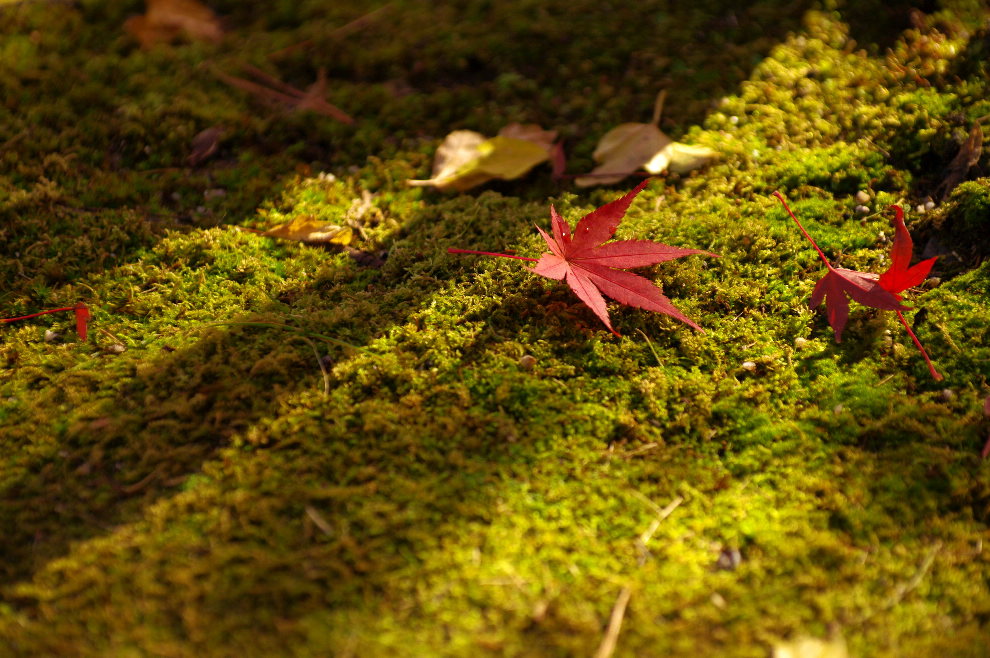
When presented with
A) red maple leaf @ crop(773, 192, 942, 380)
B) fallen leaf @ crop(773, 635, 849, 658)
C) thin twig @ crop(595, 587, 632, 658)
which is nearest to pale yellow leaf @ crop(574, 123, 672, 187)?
red maple leaf @ crop(773, 192, 942, 380)

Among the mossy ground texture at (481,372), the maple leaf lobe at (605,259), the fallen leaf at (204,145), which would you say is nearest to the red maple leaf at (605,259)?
the maple leaf lobe at (605,259)

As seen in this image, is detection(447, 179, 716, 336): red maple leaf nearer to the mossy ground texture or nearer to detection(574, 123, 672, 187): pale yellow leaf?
the mossy ground texture

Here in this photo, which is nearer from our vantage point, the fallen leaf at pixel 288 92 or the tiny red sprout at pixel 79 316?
the tiny red sprout at pixel 79 316

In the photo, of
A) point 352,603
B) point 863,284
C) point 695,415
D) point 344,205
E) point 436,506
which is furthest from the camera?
point 344,205

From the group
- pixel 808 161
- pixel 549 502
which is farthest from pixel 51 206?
pixel 808 161

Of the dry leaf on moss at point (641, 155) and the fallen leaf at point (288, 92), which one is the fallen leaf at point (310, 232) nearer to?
the fallen leaf at point (288, 92)

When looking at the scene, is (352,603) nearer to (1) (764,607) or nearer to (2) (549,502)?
→ (2) (549,502)
